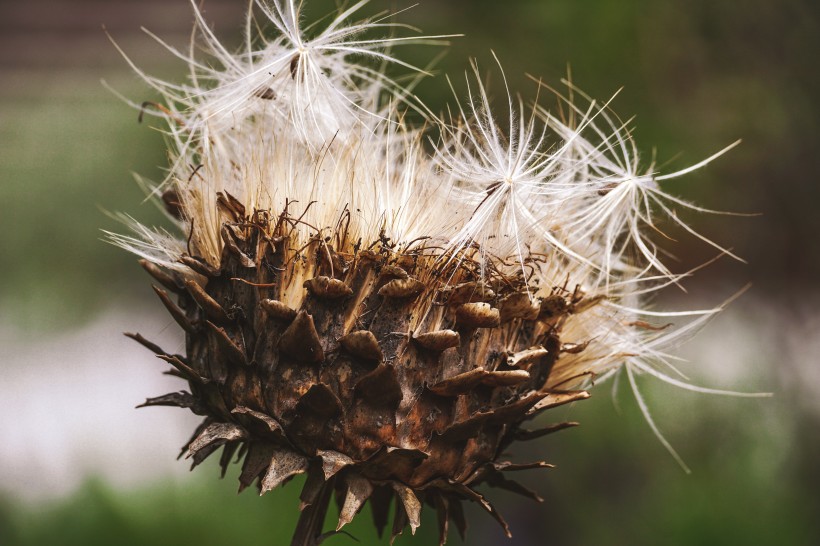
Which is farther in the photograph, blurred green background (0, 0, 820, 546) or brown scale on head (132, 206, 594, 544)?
blurred green background (0, 0, 820, 546)

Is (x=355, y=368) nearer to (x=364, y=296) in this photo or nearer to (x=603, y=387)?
(x=364, y=296)

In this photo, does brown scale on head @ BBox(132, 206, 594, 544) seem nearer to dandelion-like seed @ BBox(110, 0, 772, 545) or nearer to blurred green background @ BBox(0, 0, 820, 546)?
dandelion-like seed @ BBox(110, 0, 772, 545)

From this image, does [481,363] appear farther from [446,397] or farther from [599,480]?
[599,480]

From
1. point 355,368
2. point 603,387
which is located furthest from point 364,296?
point 603,387

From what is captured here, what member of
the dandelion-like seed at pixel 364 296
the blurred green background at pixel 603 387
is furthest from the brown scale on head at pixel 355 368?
the blurred green background at pixel 603 387

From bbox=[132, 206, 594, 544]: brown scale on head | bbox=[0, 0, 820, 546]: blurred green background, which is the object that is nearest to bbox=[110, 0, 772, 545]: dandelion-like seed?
bbox=[132, 206, 594, 544]: brown scale on head
